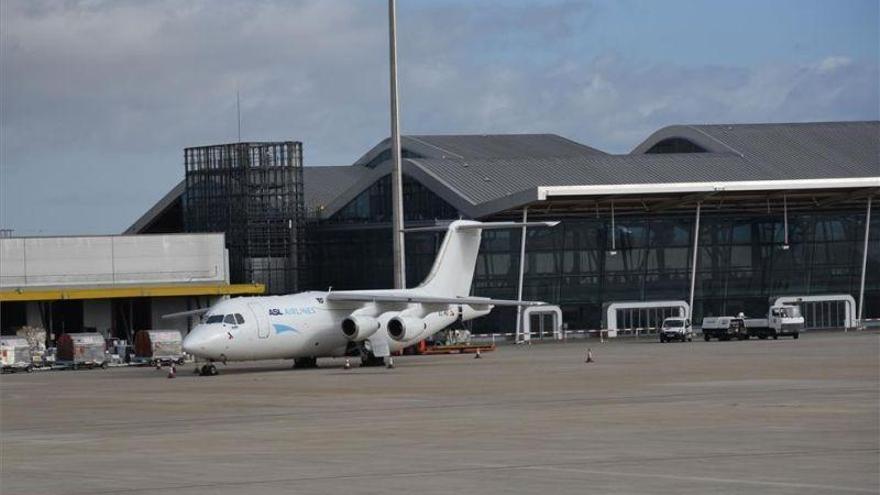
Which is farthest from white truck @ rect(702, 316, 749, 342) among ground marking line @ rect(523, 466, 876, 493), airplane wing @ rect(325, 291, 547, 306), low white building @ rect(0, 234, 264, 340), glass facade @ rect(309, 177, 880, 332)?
ground marking line @ rect(523, 466, 876, 493)

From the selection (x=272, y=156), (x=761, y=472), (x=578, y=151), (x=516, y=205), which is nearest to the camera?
(x=761, y=472)

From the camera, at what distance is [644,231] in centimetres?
9706

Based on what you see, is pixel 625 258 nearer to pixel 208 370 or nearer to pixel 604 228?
pixel 604 228

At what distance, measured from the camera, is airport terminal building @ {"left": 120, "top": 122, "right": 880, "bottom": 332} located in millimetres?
93125

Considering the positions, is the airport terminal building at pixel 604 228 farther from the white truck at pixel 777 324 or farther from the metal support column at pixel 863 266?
the white truck at pixel 777 324

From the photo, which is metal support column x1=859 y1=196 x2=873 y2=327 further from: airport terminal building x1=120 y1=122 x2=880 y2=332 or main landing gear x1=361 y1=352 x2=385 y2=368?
main landing gear x1=361 y1=352 x2=385 y2=368

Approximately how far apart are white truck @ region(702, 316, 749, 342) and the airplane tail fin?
76.4ft

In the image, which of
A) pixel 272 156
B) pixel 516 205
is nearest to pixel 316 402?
pixel 516 205

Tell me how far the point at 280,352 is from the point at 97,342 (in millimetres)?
15869

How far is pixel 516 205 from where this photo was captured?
88.1 metres

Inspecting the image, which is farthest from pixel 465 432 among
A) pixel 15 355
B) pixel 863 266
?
pixel 863 266

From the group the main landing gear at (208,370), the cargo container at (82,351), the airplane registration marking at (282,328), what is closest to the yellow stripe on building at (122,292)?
the cargo container at (82,351)

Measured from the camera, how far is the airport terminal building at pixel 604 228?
9338 cm

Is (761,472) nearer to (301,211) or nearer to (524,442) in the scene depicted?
(524,442)
